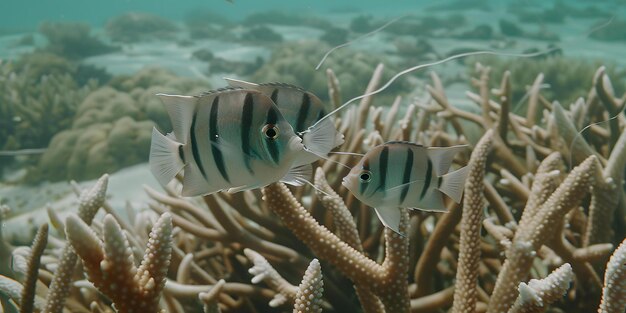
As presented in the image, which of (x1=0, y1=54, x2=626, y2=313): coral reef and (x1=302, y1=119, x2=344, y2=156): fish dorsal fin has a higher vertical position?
(x1=302, y1=119, x2=344, y2=156): fish dorsal fin

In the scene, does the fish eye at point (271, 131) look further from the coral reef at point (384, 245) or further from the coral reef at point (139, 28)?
the coral reef at point (139, 28)

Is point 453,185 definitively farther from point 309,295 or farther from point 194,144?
point 194,144

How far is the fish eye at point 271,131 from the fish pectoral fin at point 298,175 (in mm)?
219

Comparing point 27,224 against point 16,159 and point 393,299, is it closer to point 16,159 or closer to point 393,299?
point 16,159

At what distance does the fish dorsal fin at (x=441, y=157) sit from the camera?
158 centimetres

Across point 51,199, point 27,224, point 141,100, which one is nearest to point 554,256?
point 27,224

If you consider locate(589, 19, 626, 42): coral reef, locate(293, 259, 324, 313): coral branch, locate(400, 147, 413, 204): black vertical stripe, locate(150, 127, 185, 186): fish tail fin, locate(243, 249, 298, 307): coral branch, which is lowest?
locate(589, 19, 626, 42): coral reef

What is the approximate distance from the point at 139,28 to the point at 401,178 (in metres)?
26.0

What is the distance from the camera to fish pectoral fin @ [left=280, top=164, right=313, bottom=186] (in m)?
1.40

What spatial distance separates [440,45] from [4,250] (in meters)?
A: 17.8

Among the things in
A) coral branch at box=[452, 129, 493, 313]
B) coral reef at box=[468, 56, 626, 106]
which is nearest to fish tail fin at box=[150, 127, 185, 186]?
coral branch at box=[452, 129, 493, 313]

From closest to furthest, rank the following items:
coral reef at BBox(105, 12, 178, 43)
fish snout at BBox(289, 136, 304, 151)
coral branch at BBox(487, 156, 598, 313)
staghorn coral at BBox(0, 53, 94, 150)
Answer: fish snout at BBox(289, 136, 304, 151)
coral branch at BBox(487, 156, 598, 313)
staghorn coral at BBox(0, 53, 94, 150)
coral reef at BBox(105, 12, 178, 43)

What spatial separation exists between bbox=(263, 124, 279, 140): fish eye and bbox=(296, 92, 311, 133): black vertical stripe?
0.44 metres

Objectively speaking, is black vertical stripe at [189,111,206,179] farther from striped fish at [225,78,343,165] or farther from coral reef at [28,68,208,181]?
coral reef at [28,68,208,181]
